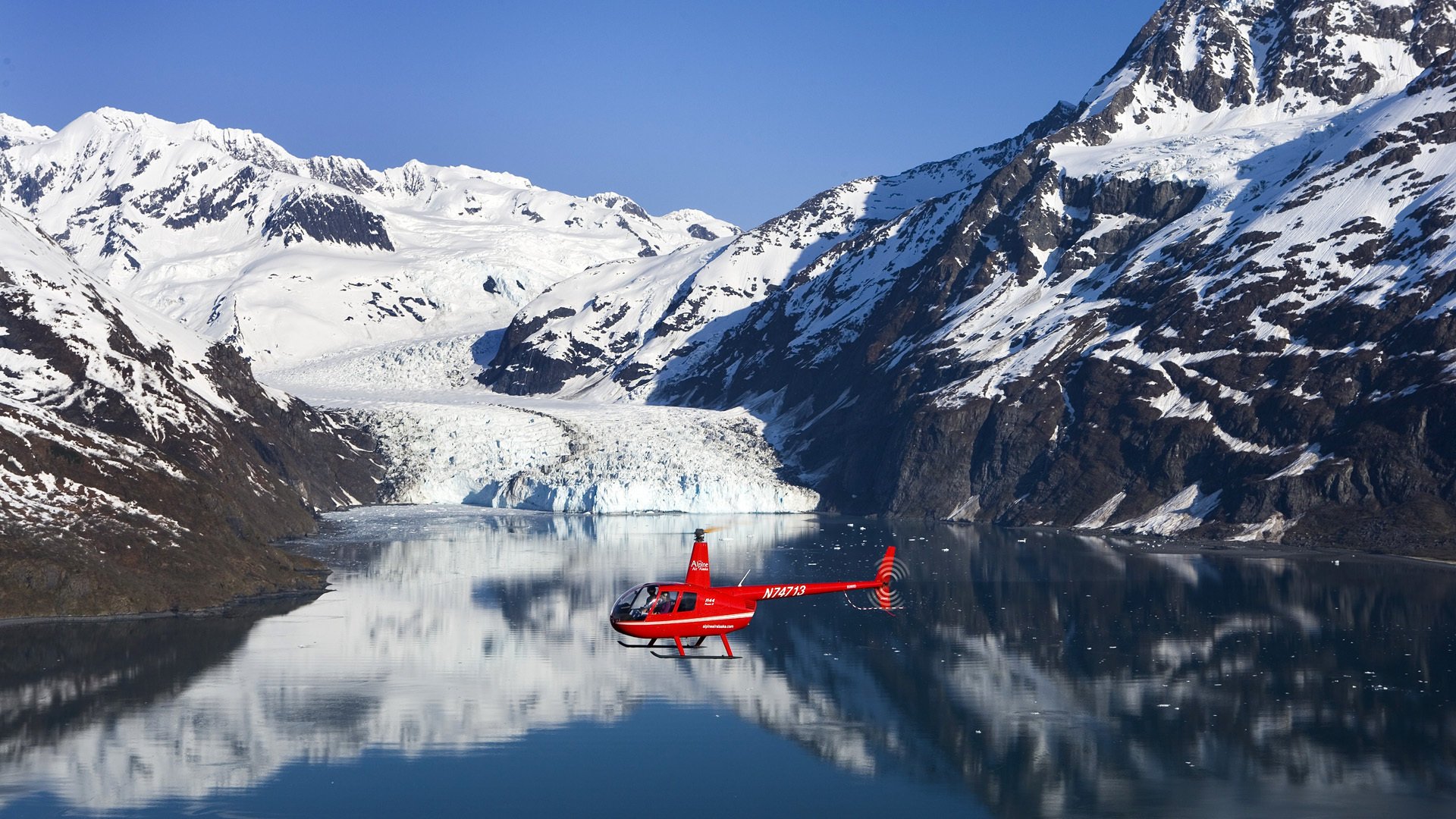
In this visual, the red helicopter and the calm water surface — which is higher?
the red helicopter

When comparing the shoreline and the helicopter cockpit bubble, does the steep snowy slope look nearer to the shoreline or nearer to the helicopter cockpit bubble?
the shoreline

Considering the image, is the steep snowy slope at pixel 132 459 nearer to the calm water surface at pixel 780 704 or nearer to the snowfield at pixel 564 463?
the calm water surface at pixel 780 704

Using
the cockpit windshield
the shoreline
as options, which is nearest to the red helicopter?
the cockpit windshield

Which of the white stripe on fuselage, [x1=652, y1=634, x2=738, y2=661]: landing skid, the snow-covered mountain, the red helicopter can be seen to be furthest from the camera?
the snow-covered mountain

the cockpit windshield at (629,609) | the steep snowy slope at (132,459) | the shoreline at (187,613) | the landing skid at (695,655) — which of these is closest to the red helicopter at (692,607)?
the cockpit windshield at (629,609)

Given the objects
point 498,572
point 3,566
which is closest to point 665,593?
point 3,566

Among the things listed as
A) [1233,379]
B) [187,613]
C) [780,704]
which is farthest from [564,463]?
[780,704]

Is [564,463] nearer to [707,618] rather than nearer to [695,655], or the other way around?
[695,655]
